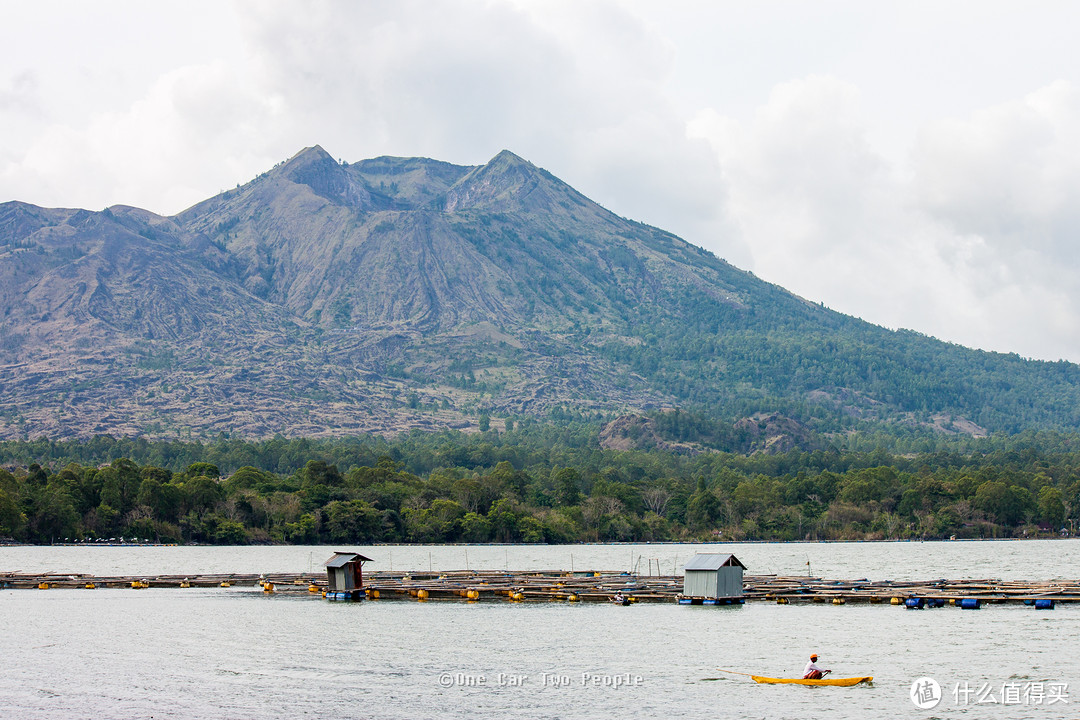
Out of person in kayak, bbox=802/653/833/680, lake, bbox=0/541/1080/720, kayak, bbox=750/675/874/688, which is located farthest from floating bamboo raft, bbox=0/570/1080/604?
person in kayak, bbox=802/653/833/680

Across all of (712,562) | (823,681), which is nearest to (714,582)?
(712,562)

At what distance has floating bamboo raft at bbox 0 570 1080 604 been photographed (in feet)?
302

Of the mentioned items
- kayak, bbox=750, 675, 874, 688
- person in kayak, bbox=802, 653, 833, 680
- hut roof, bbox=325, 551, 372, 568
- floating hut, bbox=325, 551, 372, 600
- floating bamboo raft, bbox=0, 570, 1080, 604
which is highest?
hut roof, bbox=325, 551, 372, 568

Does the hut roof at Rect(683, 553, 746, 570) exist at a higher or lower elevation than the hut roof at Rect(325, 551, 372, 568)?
lower

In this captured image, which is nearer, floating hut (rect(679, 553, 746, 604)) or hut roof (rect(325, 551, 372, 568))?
floating hut (rect(679, 553, 746, 604))

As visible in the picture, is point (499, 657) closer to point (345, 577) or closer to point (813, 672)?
point (813, 672)

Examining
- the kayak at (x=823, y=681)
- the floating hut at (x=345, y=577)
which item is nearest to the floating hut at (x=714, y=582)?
the floating hut at (x=345, y=577)

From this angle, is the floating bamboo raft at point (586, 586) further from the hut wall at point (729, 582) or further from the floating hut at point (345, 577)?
the hut wall at point (729, 582)

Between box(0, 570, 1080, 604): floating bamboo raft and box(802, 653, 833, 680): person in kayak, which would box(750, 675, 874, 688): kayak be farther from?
box(0, 570, 1080, 604): floating bamboo raft

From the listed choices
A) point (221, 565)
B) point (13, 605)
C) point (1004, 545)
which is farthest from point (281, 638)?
point (1004, 545)

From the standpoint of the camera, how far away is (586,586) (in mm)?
102312

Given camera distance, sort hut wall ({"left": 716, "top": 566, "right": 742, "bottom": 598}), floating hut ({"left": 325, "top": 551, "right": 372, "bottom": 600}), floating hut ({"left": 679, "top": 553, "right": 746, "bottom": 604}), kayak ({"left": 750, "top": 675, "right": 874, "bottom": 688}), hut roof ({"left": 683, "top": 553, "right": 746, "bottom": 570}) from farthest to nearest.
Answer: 1. floating hut ({"left": 325, "top": 551, "right": 372, "bottom": 600})
2. hut roof ({"left": 683, "top": 553, "right": 746, "bottom": 570})
3. floating hut ({"left": 679, "top": 553, "right": 746, "bottom": 604})
4. hut wall ({"left": 716, "top": 566, "right": 742, "bottom": 598})
5. kayak ({"left": 750, "top": 675, "right": 874, "bottom": 688})

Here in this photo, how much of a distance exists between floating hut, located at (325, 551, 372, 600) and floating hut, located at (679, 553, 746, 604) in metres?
25.5

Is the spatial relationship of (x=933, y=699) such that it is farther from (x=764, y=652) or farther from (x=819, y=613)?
(x=819, y=613)
